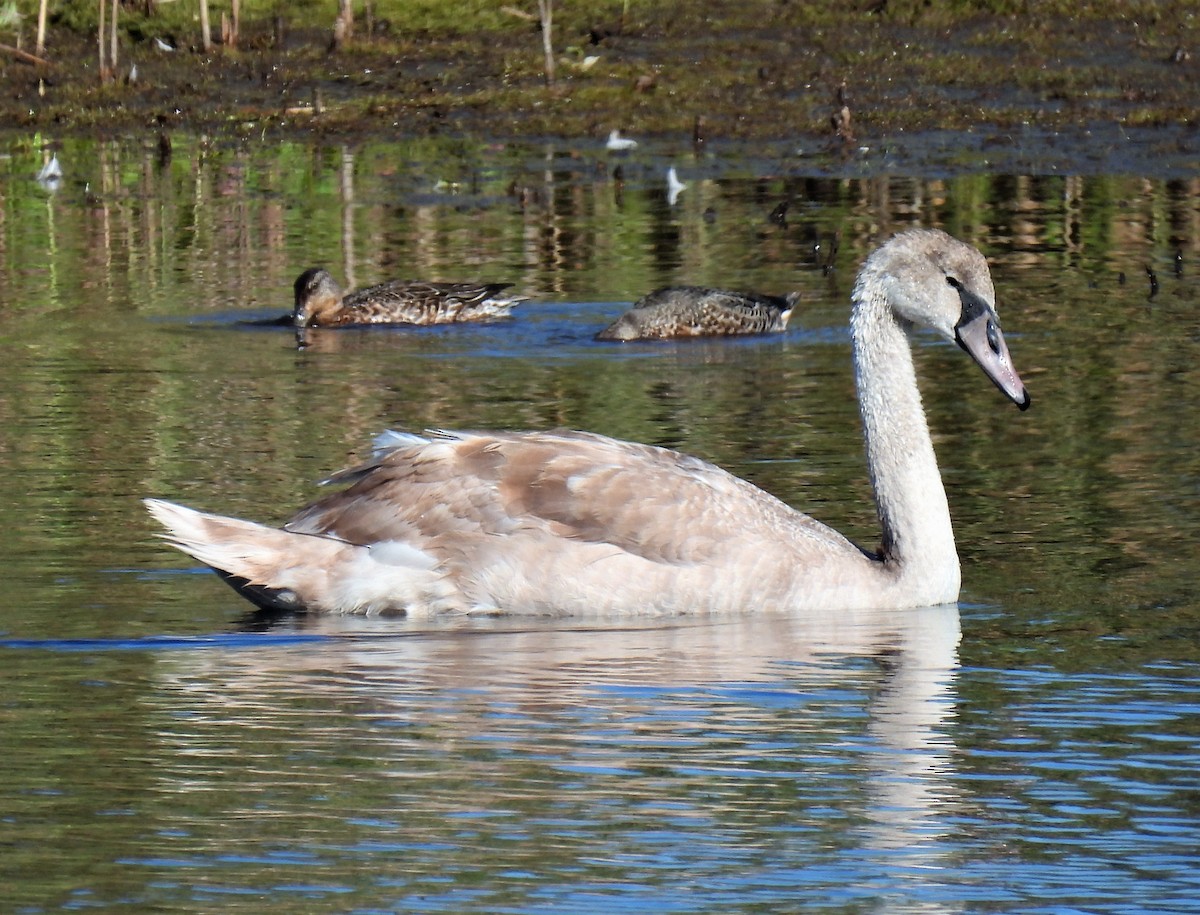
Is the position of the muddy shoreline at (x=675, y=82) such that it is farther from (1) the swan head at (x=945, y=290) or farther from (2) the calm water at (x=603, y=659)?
(1) the swan head at (x=945, y=290)

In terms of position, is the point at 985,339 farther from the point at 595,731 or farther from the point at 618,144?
the point at 618,144

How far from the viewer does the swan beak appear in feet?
29.6

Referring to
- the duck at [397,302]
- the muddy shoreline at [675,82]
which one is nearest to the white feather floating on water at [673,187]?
the muddy shoreline at [675,82]

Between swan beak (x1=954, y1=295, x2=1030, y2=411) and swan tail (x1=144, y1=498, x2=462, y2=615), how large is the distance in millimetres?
2117

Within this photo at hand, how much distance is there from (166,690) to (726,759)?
71.8 inches

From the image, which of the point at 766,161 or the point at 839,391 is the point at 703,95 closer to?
the point at 766,161

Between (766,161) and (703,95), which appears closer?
(766,161)

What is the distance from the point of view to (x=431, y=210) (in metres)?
21.0

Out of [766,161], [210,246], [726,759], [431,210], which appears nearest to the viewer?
[726,759]

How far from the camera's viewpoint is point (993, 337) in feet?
29.7

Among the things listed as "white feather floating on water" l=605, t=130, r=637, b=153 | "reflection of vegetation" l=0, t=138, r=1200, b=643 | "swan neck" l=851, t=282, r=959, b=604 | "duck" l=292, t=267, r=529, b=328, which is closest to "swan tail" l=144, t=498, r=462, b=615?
"reflection of vegetation" l=0, t=138, r=1200, b=643

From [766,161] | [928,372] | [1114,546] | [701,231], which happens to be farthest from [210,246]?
[1114,546]

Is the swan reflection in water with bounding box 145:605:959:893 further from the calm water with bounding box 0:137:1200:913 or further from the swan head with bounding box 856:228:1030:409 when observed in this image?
the swan head with bounding box 856:228:1030:409

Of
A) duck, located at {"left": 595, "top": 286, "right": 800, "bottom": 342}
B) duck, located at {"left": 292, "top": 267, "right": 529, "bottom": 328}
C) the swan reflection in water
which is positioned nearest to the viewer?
the swan reflection in water
